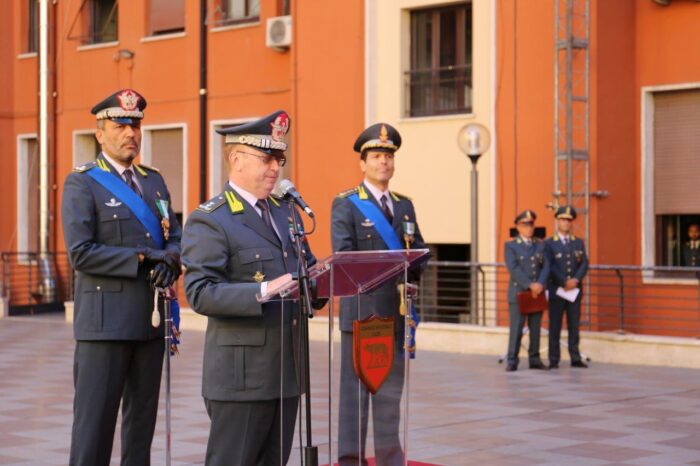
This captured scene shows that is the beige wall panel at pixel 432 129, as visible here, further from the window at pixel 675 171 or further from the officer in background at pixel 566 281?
the officer in background at pixel 566 281

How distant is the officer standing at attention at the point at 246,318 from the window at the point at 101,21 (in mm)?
20748

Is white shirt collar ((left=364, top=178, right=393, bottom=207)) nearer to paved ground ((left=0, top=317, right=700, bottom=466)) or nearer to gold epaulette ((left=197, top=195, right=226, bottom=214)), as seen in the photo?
paved ground ((left=0, top=317, right=700, bottom=466))

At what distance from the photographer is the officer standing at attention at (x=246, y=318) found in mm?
5809

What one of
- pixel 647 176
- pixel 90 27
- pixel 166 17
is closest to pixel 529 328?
pixel 647 176

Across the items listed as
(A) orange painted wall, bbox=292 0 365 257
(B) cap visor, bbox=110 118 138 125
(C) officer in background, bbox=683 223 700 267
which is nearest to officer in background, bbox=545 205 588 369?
(C) officer in background, bbox=683 223 700 267

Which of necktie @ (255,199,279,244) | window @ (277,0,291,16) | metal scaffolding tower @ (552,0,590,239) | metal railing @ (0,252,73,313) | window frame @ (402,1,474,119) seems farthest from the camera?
metal railing @ (0,252,73,313)

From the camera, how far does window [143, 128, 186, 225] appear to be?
24359mm

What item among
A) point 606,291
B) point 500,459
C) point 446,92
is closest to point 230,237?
point 500,459

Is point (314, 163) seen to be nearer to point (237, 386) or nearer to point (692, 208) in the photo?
point (692, 208)

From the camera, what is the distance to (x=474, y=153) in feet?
59.3

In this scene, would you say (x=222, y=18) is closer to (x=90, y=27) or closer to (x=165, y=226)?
(x=90, y=27)

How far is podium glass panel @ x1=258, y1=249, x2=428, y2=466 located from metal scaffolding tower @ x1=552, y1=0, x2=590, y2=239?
36.1 feet

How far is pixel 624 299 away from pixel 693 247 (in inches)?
50.7

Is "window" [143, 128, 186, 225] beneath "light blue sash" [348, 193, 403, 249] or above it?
above
